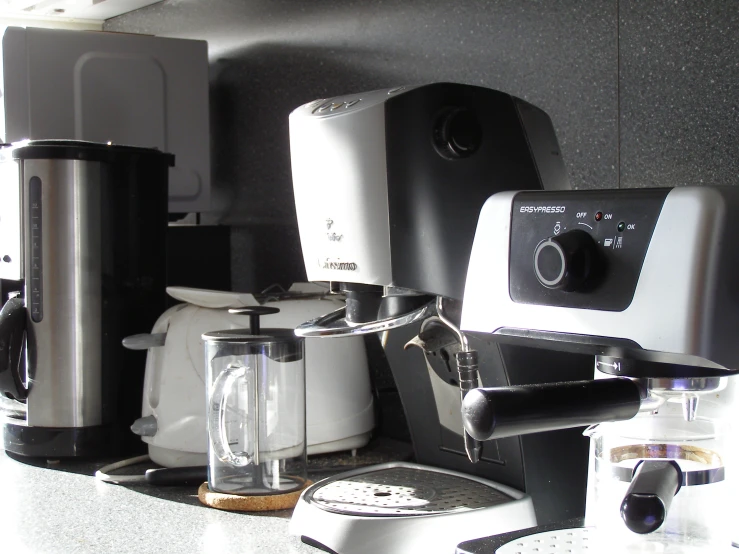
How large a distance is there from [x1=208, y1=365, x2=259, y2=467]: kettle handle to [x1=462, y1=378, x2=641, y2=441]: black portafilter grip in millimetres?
462

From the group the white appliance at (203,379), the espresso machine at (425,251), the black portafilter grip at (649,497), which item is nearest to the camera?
the black portafilter grip at (649,497)

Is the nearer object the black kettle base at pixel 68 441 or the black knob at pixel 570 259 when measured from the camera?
the black knob at pixel 570 259

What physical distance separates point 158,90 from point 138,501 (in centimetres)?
69

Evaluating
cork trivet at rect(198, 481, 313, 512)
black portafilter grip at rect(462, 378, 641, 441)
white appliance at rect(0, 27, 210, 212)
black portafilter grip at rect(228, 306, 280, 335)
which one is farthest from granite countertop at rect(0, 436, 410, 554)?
white appliance at rect(0, 27, 210, 212)

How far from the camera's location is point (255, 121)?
1.44 m

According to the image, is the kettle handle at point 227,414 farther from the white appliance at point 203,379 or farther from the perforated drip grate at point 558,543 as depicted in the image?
the perforated drip grate at point 558,543

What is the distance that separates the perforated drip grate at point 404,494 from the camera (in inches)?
29.0

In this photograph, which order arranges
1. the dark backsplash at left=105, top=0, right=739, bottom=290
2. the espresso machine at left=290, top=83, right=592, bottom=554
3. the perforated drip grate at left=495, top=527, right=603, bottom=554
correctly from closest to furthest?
the perforated drip grate at left=495, top=527, right=603, bottom=554 → the espresso machine at left=290, top=83, right=592, bottom=554 → the dark backsplash at left=105, top=0, right=739, bottom=290

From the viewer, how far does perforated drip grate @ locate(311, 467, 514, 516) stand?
2.42 ft

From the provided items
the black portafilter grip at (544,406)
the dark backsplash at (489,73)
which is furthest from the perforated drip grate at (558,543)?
the dark backsplash at (489,73)

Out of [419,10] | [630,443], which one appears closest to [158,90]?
[419,10]

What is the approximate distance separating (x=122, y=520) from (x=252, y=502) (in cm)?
12

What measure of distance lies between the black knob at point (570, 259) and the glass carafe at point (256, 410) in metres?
0.44

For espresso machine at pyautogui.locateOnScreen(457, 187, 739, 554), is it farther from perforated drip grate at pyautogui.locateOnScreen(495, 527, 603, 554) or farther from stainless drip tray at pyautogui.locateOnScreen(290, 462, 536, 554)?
stainless drip tray at pyautogui.locateOnScreen(290, 462, 536, 554)
